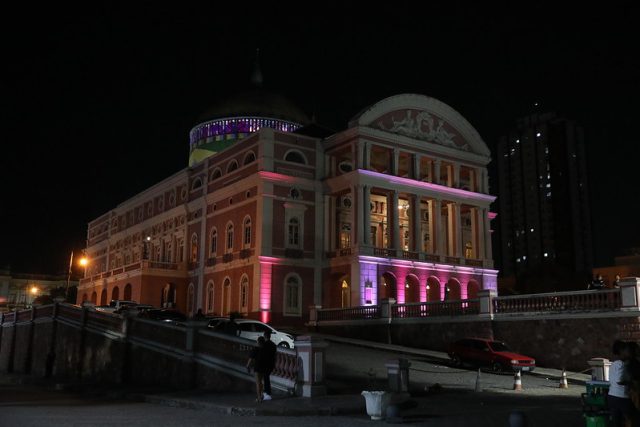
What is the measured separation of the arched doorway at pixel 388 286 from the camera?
4562cm

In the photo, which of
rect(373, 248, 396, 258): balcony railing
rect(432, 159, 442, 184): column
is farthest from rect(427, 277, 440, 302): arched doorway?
rect(432, 159, 442, 184): column

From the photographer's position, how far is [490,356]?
24.9m

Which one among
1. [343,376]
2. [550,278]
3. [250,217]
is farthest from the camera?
[550,278]

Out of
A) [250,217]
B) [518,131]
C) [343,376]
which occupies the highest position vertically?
[518,131]

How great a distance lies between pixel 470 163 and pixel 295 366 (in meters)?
37.3

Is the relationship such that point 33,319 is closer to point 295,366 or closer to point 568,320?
point 295,366

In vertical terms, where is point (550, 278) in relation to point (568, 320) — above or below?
above

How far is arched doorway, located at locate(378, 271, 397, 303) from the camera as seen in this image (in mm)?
45625

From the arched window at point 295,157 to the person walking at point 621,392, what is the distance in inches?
1506

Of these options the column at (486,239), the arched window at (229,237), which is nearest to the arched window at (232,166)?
the arched window at (229,237)

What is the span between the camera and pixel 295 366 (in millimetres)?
17766

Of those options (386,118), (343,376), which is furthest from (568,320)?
(386,118)

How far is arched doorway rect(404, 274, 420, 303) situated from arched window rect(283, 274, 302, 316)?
7595 mm

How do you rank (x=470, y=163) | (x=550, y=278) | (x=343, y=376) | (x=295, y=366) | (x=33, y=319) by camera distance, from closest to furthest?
(x=295, y=366) → (x=343, y=376) → (x=33, y=319) → (x=470, y=163) → (x=550, y=278)
